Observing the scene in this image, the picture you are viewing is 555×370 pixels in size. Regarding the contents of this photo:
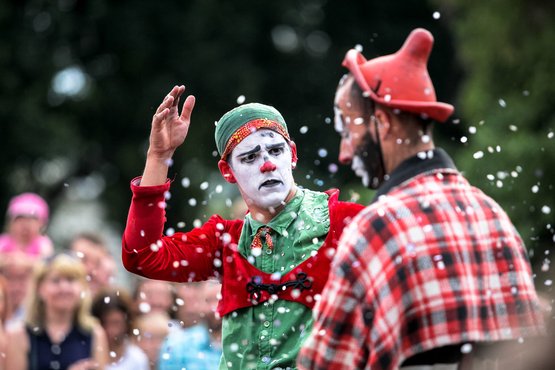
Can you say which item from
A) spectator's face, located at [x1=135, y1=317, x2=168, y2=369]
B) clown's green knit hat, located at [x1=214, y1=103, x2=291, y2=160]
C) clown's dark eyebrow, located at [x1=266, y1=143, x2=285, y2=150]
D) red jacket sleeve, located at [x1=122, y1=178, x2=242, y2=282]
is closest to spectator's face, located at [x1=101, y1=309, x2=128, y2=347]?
spectator's face, located at [x1=135, y1=317, x2=168, y2=369]

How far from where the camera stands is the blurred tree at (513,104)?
43.4 ft

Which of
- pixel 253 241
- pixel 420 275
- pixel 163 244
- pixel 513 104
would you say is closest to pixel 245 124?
pixel 253 241

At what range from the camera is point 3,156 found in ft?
73.1

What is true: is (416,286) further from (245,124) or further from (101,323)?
(101,323)

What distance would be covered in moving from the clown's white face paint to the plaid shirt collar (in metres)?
1.21

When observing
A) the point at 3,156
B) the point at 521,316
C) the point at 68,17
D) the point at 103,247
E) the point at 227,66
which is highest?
the point at 68,17

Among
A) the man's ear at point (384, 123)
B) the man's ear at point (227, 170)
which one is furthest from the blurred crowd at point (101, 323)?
the man's ear at point (384, 123)

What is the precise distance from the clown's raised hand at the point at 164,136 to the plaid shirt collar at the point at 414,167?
144 centimetres

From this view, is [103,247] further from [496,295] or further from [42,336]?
[496,295]

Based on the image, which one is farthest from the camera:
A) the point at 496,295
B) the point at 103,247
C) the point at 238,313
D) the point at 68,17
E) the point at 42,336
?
the point at 68,17

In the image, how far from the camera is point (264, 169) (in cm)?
565

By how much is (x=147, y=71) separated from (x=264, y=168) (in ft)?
59.4

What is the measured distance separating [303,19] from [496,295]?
20624 mm

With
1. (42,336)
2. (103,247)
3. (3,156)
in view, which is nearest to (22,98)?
(3,156)
